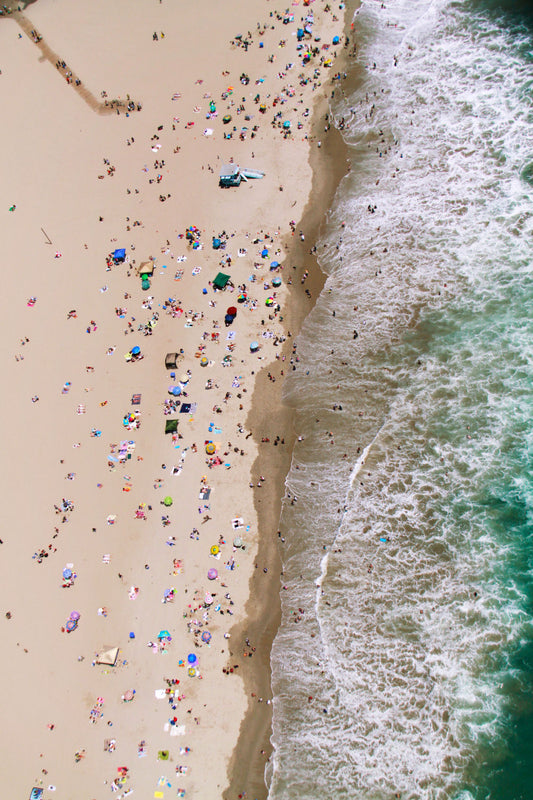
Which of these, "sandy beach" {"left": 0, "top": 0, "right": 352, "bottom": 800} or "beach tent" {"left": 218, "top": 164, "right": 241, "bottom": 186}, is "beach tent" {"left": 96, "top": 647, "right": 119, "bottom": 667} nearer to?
"sandy beach" {"left": 0, "top": 0, "right": 352, "bottom": 800}

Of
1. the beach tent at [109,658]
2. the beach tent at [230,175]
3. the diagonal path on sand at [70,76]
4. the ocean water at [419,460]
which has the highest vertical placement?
the diagonal path on sand at [70,76]

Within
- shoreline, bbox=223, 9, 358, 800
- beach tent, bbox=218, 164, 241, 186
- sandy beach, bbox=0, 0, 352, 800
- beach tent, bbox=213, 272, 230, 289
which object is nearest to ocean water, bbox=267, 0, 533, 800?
shoreline, bbox=223, 9, 358, 800

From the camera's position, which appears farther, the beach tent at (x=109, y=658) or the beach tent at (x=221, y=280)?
the beach tent at (x=221, y=280)

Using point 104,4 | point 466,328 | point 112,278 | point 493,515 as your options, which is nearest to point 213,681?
point 493,515

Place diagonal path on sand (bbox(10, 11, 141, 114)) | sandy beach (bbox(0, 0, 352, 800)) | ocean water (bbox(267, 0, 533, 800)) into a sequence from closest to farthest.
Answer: ocean water (bbox(267, 0, 533, 800)) → sandy beach (bbox(0, 0, 352, 800)) → diagonal path on sand (bbox(10, 11, 141, 114))

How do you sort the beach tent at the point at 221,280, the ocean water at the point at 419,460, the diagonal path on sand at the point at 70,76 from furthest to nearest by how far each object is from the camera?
the diagonal path on sand at the point at 70,76 < the beach tent at the point at 221,280 < the ocean water at the point at 419,460

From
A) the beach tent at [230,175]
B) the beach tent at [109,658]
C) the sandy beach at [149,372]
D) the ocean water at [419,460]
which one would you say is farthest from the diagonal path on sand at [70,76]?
the beach tent at [109,658]

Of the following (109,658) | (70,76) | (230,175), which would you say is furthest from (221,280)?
(70,76)

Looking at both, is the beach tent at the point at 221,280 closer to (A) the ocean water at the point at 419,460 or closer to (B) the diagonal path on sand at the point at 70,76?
(A) the ocean water at the point at 419,460
